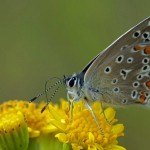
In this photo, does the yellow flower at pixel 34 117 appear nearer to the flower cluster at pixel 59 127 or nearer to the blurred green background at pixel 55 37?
the flower cluster at pixel 59 127

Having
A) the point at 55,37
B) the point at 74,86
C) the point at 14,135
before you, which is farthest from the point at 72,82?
the point at 55,37

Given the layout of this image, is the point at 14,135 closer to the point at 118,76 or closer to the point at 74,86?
the point at 74,86

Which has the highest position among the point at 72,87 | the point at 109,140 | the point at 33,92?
the point at 72,87

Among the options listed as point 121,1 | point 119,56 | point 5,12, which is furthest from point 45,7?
point 119,56

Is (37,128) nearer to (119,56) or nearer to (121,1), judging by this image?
(119,56)

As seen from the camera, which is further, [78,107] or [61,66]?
[61,66]

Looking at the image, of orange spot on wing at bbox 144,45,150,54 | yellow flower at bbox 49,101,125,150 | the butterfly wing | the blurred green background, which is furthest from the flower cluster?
the blurred green background
